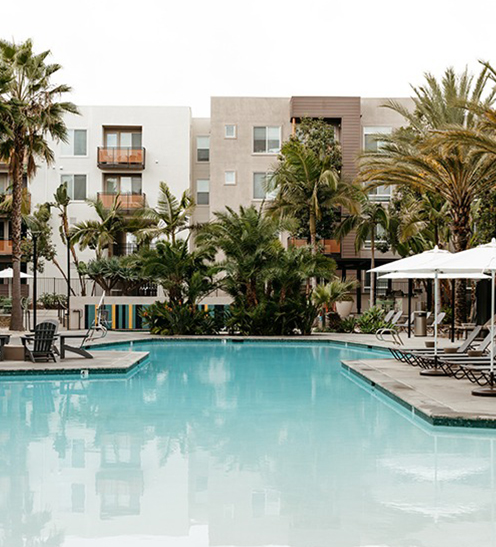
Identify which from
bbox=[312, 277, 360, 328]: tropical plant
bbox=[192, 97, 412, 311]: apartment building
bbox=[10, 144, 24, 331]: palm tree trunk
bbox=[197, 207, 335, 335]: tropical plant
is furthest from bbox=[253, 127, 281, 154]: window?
bbox=[10, 144, 24, 331]: palm tree trunk

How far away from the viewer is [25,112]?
26.8 metres

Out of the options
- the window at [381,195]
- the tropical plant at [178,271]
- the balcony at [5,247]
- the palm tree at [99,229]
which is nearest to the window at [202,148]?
the palm tree at [99,229]

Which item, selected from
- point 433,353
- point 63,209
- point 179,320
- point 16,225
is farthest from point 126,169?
point 433,353

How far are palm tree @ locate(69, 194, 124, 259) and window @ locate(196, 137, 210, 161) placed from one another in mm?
6188

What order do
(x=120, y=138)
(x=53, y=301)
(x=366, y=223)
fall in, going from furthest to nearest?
1. (x=120, y=138)
2. (x=53, y=301)
3. (x=366, y=223)

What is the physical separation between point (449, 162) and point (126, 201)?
2122 centimetres

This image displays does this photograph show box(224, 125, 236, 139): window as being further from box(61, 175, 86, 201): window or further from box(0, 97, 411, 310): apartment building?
box(61, 175, 86, 201): window

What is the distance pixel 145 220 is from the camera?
39.5 m

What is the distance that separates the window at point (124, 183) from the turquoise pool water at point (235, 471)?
1104 inches

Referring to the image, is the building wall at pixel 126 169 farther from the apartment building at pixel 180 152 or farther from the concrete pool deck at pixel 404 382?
the concrete pool deck at pixel 404 382

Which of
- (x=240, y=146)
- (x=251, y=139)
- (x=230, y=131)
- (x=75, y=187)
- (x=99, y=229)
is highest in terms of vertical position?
(x=230, y=131)

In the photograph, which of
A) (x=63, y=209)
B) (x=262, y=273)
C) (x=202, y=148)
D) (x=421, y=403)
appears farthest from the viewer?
(x=202, y=148)

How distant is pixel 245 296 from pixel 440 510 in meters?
21.0

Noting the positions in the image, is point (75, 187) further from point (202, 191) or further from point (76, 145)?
point (202, 191)
